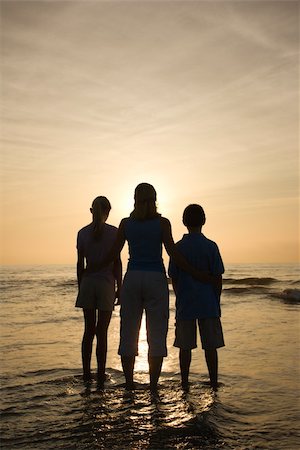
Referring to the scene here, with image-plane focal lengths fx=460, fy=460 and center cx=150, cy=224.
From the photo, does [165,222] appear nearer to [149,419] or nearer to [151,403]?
[151,403]

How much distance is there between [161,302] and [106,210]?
1.41m

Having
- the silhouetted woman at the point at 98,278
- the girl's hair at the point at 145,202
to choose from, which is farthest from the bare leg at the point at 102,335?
the girl's hair at the point at 145,202

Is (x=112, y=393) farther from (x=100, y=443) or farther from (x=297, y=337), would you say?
(x=297, y=337)

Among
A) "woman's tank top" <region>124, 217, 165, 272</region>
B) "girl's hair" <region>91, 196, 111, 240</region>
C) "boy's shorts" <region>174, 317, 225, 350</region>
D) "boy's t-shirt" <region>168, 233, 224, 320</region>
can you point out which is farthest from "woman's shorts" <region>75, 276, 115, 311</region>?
"boy's shorts" <region>174, 317, 225, 350</region>

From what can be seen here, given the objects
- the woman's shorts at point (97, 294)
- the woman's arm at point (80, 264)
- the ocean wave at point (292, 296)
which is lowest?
the ocean wave at point (292, 296)

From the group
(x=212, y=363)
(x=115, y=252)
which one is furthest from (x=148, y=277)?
(x=212, y=363)

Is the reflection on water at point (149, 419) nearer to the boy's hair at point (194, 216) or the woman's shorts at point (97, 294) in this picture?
the woman's shorts at point (97, 294)

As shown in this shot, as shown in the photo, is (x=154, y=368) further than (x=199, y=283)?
No

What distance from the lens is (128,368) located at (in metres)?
5.30

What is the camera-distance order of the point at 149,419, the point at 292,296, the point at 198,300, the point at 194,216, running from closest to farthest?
the point at 149,419, the point at 198,300, the point at 194,216, the point at 292,296

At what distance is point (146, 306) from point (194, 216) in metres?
1.25

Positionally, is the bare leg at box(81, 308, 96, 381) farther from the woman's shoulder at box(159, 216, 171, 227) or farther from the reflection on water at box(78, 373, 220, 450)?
the woman's shoulder at box(159, 216, 171, 227)

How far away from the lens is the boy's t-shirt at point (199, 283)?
5.49 metres

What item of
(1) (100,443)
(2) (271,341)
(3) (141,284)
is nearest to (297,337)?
(2) (271,341)
